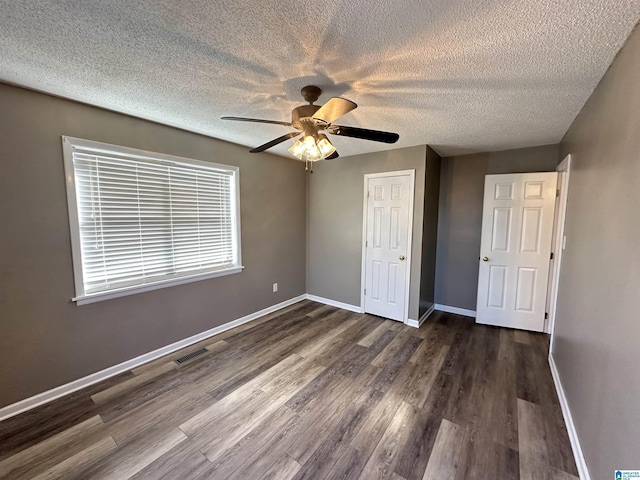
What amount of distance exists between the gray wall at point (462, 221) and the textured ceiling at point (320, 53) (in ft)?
4.41

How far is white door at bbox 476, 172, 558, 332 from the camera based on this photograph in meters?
3.14

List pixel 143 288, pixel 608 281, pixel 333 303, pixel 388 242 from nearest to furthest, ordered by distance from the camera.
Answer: pixel 608 281 → pixel 143 288 → pixel 388 242 → pixel 333 303

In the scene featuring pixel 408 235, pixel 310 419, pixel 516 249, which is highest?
pixel 408 235

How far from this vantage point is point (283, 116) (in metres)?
2.30

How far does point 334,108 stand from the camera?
1520mm

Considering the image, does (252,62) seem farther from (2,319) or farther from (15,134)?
(2,319)

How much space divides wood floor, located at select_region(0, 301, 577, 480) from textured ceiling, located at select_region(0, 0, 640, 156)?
2341mm

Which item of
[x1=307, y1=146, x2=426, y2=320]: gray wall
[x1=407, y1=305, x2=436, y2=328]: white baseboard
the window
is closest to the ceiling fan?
the window

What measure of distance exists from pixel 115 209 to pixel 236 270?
4.72 feet

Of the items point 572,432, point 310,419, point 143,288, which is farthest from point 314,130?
point 572,432

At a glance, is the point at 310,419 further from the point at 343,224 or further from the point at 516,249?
the point at 516,249

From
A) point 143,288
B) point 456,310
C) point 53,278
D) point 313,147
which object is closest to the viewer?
point 313,147

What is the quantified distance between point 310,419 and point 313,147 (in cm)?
196

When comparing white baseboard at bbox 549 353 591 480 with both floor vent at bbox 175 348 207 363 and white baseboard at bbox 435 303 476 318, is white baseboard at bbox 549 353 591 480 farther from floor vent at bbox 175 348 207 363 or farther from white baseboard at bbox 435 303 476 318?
floor vent at bbox 175 348 207 363
